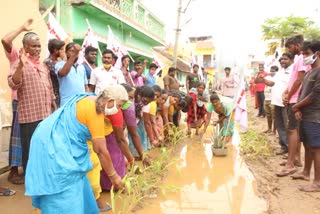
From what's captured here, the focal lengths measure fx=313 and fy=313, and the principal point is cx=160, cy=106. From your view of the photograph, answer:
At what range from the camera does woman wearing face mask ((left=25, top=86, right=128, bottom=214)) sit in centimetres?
230

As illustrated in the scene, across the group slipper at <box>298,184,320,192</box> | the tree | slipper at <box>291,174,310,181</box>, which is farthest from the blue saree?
the tree

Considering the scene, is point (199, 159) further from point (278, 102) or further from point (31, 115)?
point (31, 115)

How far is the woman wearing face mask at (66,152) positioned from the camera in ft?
7.56

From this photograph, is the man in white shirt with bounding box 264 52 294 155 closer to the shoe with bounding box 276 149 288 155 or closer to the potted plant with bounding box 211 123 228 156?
the shoe with bounding box 276 149 288 155

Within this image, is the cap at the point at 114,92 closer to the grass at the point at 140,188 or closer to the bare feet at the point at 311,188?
the grass at the point at 140,188

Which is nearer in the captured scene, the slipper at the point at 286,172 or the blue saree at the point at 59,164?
the blue saree at the point at 59,164

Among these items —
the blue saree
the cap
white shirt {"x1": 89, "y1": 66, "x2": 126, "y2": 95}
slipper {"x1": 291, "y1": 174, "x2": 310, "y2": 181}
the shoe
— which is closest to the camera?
the blue saree

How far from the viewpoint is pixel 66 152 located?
233 centimetres

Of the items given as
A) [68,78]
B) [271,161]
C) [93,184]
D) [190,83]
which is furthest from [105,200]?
[190,83]

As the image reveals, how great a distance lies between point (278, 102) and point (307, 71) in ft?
4.42

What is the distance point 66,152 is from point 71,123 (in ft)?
0.72

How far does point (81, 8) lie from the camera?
26.2ft

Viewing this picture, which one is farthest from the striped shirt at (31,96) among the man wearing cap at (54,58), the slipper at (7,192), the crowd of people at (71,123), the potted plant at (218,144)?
the potted plant at (218,144)

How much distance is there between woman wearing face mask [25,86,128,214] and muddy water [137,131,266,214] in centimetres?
109
